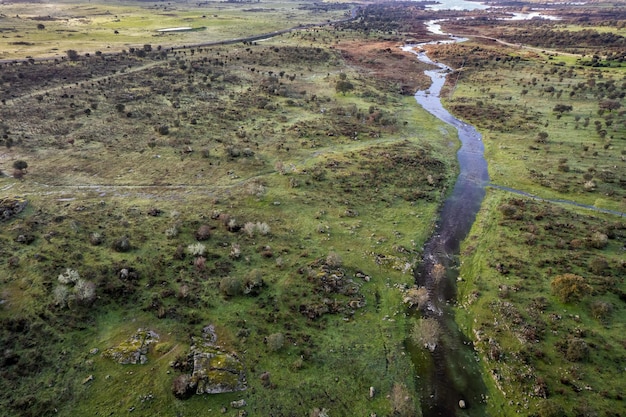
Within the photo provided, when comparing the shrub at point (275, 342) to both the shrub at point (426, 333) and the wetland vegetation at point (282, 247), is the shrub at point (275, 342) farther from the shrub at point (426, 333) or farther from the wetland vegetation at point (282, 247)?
the shrub at point (426, 333)

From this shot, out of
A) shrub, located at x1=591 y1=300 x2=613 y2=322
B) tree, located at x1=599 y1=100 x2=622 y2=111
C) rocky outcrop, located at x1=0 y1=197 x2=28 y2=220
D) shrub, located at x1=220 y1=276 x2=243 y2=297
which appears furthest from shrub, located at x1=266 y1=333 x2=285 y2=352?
tree, located at x1=599 y1=100 x2=622 y2=111

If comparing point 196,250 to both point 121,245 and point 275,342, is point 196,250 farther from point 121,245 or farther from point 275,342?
point 275,342

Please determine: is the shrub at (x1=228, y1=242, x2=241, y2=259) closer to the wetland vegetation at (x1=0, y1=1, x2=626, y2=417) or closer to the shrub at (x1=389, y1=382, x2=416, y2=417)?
the wetland vegetation at (x1=0, y1=1, x2=626, y2=417)

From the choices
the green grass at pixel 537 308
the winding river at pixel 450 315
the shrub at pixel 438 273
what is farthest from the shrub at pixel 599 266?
the shrub at pixel 438 273

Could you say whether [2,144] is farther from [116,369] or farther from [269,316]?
[269,316]

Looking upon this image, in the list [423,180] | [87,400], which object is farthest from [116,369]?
[423,180]
